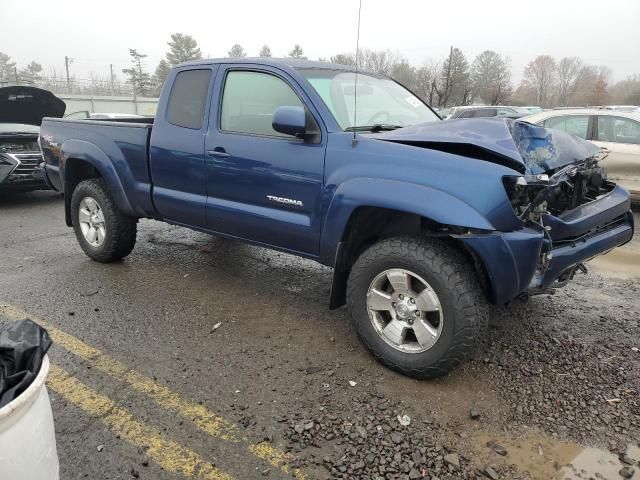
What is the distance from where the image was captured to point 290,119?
3264 mm

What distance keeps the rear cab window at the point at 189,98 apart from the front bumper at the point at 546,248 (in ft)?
8.09

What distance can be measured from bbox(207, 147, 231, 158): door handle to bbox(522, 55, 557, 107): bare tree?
88.9m

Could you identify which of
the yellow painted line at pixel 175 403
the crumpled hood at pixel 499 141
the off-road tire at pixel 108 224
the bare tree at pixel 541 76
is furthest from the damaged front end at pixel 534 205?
the bare tree at pixel 541 76

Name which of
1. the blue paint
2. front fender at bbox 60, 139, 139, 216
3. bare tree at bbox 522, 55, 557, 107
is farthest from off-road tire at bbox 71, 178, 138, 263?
bare tree at bbox 522, 55, 557, 107

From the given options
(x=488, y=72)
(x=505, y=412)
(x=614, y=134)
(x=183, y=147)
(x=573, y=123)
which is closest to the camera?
(x=505, y=412)

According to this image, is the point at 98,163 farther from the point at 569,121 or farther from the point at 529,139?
the point at 569,121

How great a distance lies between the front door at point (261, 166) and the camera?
343cm

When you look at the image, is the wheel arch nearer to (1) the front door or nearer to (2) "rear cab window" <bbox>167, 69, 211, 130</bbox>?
(1) the front door

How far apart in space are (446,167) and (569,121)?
627 cm

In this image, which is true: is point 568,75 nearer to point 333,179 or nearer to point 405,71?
point 405,71

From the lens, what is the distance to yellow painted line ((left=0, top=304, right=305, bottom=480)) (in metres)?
2.43

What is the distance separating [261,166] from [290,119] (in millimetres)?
499

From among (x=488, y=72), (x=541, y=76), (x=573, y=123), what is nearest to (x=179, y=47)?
(x=488, y=72)

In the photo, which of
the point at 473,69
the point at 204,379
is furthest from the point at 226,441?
the point at 473,69
